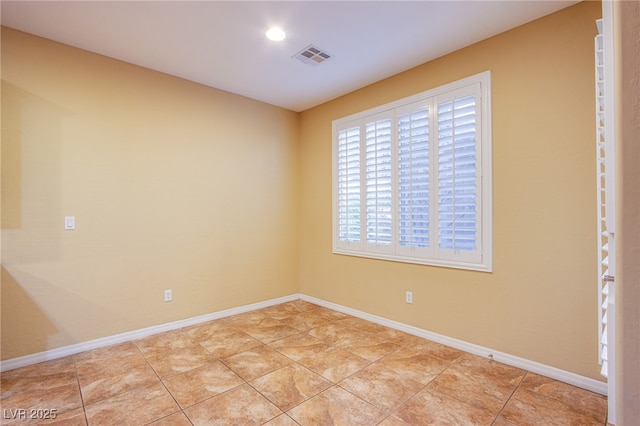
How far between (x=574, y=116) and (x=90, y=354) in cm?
442

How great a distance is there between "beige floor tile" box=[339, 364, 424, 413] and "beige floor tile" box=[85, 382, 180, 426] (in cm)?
121

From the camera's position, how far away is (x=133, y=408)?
1.96 m

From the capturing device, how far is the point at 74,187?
2.75 m

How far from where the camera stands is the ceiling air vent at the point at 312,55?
2.80 m

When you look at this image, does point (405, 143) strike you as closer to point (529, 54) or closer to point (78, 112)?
point (529, 54)

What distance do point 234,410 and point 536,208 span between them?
8.67 feet

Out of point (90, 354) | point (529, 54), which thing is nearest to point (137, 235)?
point (90, 354)

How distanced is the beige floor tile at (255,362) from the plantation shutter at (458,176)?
1814 millimetres

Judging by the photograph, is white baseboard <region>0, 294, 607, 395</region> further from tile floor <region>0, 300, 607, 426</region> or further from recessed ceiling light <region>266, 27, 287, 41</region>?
recessed ceiling light <region>266, 27, 287, 41</region>

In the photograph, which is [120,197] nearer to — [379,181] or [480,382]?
[379,181]

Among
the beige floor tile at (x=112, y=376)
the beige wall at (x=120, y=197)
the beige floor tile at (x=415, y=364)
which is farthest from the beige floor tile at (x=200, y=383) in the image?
the beige floor tile at (x=415, y=364)

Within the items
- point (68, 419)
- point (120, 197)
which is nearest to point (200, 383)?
point (68, 419)

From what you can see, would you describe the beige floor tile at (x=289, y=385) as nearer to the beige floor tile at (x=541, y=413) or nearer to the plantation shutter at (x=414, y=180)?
the beige floor tile at (x=541, y=413)

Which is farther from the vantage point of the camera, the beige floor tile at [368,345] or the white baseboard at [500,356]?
the beige floor tile at [368,345]
